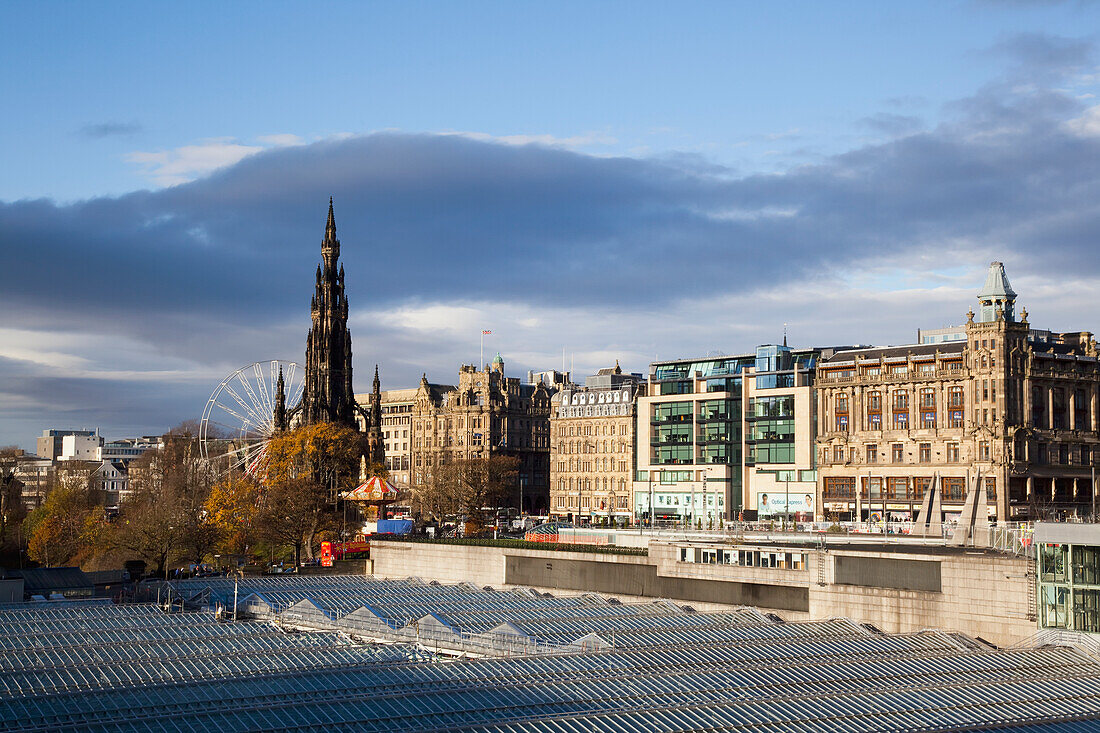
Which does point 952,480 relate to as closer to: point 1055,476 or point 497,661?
point 1055,476

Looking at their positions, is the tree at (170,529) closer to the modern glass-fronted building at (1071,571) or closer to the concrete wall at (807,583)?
the concrete wall at (807,583)

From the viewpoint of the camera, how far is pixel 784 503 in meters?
171

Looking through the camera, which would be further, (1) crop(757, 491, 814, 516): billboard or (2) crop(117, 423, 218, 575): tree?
(1) crop(757, 491, 814, 516): billboard

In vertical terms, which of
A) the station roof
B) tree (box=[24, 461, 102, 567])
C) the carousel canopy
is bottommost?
tree (box=[24, 461, 102, 567])

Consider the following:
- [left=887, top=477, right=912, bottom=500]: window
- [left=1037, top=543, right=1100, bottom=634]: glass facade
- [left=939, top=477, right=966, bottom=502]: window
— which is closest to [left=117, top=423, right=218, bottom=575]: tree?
[left=887, top=477, right=912, bottom=500]: window

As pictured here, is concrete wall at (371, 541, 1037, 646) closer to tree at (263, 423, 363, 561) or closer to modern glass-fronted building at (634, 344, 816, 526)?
tree at (263, 423, 363, 561)

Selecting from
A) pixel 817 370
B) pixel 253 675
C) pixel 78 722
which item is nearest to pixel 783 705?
pixel 253 675

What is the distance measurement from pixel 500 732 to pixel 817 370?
12793cm

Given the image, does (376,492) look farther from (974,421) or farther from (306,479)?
(974,421)

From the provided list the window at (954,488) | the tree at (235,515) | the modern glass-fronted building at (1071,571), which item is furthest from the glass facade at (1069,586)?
the tree at (235,515)

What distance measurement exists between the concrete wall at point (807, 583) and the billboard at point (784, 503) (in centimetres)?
6482

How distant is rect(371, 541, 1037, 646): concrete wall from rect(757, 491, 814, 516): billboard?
6482 centimetres

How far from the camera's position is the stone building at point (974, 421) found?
146875 millimetres

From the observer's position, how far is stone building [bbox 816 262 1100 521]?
147 meters
